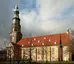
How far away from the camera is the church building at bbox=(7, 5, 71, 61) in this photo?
93963 millimetres

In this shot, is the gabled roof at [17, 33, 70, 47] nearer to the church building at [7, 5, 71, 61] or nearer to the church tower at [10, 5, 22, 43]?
the church building at [7, 5, 71, 61]

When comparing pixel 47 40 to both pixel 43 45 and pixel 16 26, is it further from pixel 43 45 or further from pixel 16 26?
pixel 16 26

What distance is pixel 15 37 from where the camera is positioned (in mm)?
111562

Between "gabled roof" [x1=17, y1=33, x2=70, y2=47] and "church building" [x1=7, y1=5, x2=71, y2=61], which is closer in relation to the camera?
"church building" [x1=7, y1=5, x2=71, y2=61]

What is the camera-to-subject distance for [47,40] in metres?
103

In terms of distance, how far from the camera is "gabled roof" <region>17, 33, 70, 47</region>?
96.9 metres

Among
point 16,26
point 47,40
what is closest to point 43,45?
point 47,40

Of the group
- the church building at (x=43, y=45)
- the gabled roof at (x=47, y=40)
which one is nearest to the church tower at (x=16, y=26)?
the church building at (x=43, y=45)

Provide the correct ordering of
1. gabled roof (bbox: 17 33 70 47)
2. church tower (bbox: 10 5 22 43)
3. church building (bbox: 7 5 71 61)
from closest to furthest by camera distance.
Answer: church building (bbox: 7 5 71 61), gabled roof (bbox: 17 33 70 47), church tower (bbox: 10 5 22 43)

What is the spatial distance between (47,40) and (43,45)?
2852mm

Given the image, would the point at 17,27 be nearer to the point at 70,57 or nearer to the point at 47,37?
the point at 47,37

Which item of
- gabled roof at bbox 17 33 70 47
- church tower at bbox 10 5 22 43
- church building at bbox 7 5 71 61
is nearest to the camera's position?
church building at bbox 7 5 71 61

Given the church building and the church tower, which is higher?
the church tower

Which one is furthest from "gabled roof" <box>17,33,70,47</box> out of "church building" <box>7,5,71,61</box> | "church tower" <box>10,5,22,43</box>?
"church tower" <box>10,5,22,43</box>
